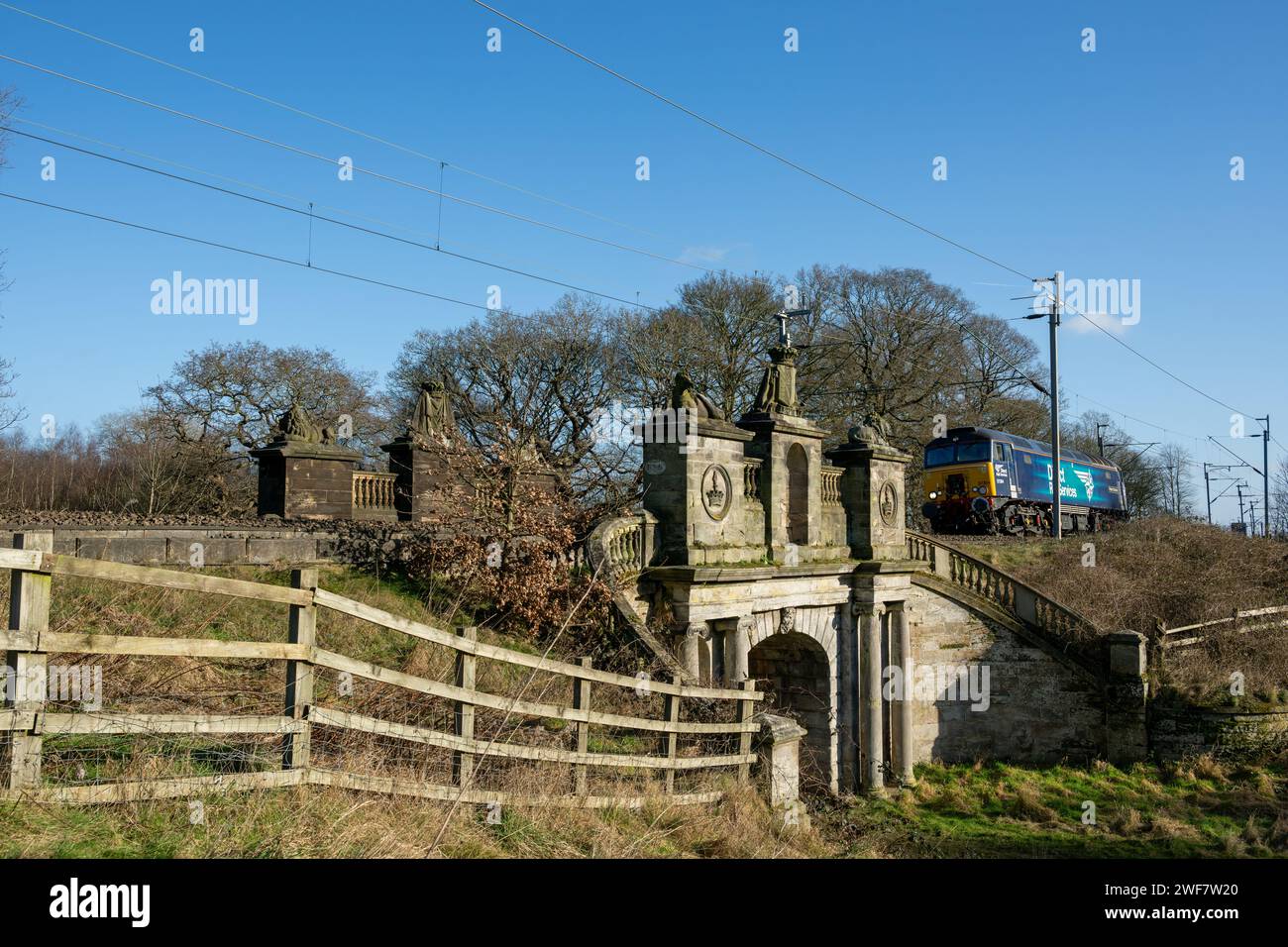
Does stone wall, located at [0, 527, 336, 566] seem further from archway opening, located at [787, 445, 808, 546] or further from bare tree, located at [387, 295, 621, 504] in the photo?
bare tree, located at [387, 295, 621, 504]

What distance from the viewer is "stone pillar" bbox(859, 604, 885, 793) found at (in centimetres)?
1733

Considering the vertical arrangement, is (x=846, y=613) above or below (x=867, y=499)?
below

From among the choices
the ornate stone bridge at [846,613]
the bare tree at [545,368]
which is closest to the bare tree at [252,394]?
the bare tree at [545,368]

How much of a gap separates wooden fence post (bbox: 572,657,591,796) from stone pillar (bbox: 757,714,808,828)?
2.81m

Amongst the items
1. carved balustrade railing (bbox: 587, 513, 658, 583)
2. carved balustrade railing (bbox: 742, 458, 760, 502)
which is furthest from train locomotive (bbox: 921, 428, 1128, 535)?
carved balustrade railing (bbox: 587, 513, 658, 583)

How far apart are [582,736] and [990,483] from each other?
25.8 metres

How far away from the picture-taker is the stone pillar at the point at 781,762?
9.38m

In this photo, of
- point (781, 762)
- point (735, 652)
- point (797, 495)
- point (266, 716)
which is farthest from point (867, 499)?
point (266, 716)

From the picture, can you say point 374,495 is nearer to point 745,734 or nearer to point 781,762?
point 745,734

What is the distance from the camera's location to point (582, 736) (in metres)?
6.89

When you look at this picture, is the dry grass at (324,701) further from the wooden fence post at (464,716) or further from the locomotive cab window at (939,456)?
the locomotive cab window at (939,456)
